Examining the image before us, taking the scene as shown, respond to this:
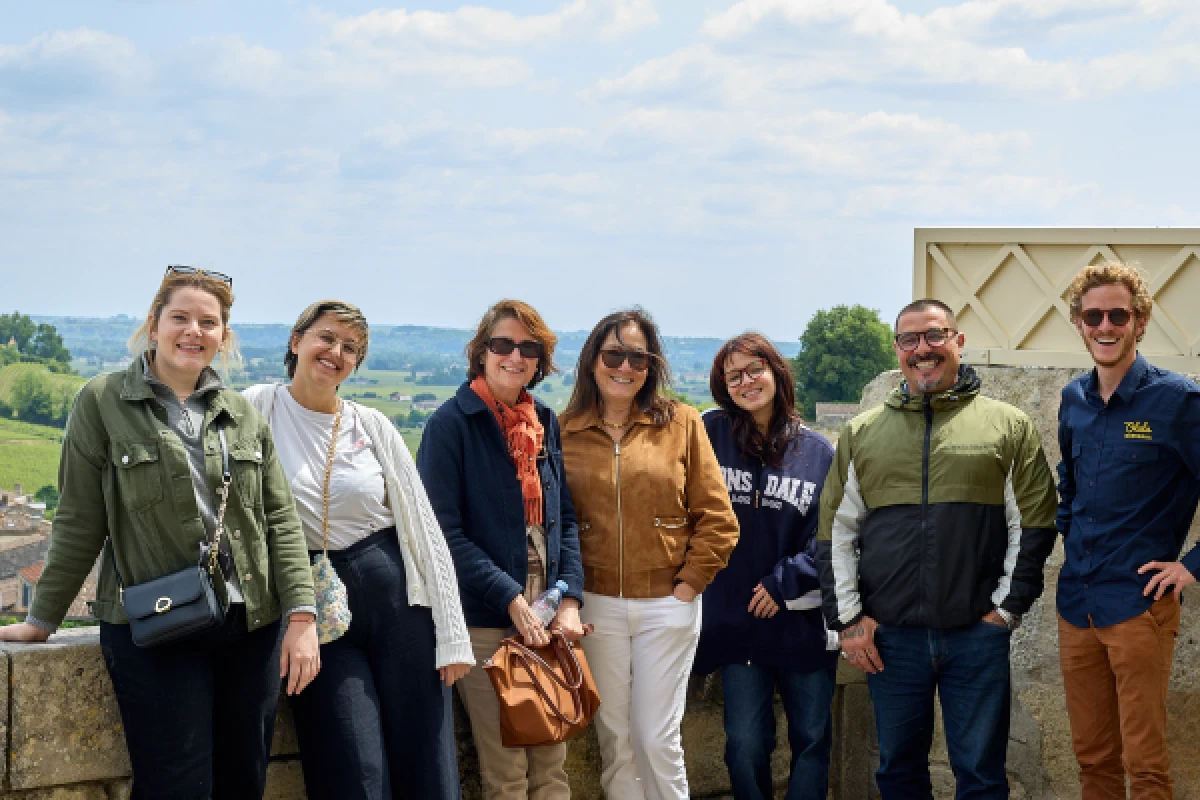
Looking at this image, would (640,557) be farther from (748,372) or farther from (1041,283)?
(1041,283)

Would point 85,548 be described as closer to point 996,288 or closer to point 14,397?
point 996,288

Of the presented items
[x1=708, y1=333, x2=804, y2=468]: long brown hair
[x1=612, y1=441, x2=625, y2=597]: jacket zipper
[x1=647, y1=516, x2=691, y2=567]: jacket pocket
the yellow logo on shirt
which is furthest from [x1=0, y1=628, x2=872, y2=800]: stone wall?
the yellow logo on shirt

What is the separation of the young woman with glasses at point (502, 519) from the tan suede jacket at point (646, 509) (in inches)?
5.4

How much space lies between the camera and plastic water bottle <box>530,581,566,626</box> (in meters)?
3.47

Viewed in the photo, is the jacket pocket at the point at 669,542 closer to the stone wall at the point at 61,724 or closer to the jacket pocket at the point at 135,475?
the stone wall at the point at 61,724

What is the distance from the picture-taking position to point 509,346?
3543mm

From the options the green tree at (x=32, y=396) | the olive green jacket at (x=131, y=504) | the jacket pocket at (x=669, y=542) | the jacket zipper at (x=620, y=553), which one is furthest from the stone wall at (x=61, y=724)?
the green tree at (x=32, y=396)

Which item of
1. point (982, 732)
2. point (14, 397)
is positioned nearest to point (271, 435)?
point (982, 732)

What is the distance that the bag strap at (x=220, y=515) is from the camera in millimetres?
2803

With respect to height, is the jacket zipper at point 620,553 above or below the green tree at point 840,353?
below

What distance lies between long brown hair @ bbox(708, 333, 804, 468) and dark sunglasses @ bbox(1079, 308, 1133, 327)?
36.7 inches

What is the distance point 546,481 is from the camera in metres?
3.54

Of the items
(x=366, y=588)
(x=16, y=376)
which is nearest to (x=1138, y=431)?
(x=366, y=588)

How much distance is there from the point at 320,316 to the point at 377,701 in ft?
3.35
